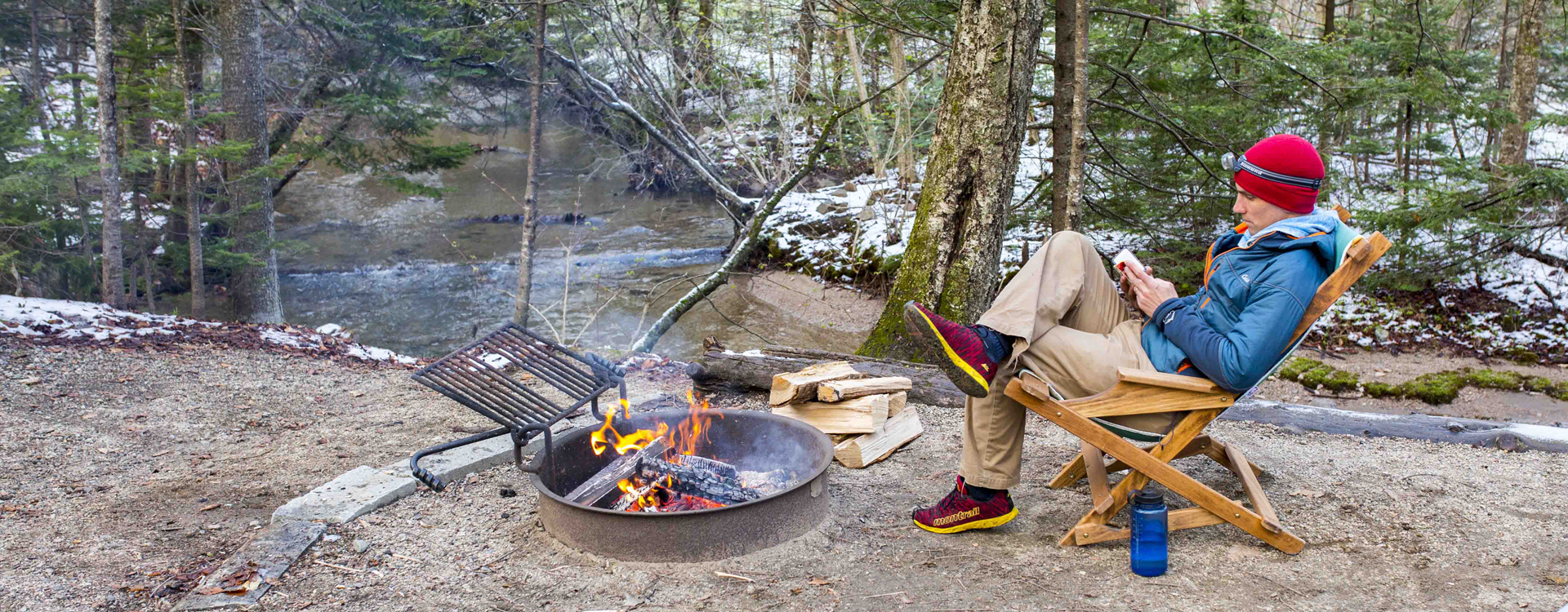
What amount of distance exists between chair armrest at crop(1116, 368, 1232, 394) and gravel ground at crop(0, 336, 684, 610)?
2.92m

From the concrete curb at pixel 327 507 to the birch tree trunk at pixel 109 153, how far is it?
5506 mm

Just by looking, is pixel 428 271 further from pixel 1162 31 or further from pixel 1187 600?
pixel 1187 600

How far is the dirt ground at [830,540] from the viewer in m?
2.67

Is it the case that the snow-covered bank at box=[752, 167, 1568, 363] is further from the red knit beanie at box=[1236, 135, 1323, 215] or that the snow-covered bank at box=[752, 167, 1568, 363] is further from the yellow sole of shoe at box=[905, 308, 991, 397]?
the yellow sole of shoe at box=[905, 308, 991, 397]

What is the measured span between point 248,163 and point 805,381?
8.42 metres

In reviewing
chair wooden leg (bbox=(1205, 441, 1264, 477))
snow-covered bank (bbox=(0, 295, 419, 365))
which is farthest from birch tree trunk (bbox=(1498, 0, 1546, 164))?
snow-covered bank (bbox=(0, 295, 419, 365))

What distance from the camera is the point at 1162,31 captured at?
847cm

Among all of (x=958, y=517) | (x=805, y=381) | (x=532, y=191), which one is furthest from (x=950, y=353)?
(x=532, y=191)

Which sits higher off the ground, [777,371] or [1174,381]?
[1174,381]

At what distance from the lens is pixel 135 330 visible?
22.1 feet

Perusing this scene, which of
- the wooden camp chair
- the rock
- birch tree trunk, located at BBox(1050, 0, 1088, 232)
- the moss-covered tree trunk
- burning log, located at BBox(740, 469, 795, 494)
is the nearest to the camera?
the wooden camp chair

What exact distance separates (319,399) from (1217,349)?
4.88 meters

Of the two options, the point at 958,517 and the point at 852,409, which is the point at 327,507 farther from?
the point at 958,517

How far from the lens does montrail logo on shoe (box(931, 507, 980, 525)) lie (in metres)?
3.07
